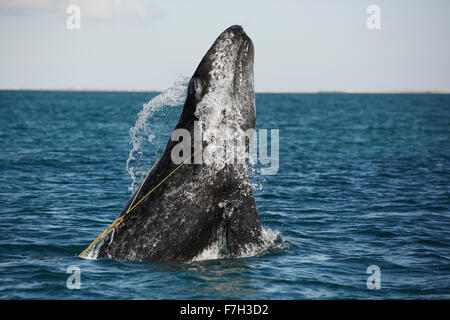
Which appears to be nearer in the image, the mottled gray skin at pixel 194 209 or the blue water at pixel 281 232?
the blue water at pixel 281 232

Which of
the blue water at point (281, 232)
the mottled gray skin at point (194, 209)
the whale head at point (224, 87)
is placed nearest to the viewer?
the blue water at point (281, 232)

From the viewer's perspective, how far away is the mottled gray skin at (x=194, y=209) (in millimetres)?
8922

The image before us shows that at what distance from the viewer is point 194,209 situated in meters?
8.98

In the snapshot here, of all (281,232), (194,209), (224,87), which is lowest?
(281,232)

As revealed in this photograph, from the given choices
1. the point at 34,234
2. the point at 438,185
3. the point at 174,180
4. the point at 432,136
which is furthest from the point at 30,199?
the point at 432,136

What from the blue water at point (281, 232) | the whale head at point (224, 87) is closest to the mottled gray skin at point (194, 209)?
the whale head at point (224, 87)

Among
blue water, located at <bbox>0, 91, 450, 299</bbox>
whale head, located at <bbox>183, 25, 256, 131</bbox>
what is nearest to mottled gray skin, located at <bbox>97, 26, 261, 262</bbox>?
whale head, located at <bbox>183, 25, 256, 131</bbox>

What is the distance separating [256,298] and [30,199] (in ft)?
33.0

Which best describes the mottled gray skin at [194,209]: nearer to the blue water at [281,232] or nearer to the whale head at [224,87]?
the whale head at [224,87]

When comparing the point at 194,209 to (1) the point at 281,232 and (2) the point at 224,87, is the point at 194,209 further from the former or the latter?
(1) the point at 281,232

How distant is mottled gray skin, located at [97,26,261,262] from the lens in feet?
29.3

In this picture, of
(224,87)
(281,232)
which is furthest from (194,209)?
(281,232)

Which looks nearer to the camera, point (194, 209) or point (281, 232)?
point (194, 209)
